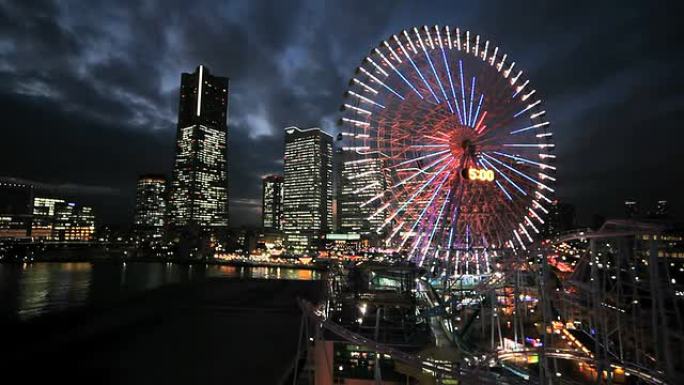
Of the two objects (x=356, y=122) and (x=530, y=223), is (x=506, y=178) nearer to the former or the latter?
(x=530, y=223)

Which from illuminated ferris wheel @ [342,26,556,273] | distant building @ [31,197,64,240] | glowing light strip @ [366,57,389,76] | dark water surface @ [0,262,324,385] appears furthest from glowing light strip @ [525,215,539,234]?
distant building @ [31,197,64,240]

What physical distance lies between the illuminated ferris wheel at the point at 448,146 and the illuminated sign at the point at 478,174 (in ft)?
3.51

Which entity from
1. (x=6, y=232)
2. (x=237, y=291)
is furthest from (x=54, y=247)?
(x=237, y=291)

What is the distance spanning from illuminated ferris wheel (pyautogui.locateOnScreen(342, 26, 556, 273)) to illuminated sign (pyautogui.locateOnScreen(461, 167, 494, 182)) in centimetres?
107

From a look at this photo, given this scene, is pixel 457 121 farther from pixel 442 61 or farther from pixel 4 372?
pixel 4 372

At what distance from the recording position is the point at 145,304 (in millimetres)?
61000

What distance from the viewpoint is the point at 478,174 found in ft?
95.1

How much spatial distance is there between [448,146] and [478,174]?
354 centimetres

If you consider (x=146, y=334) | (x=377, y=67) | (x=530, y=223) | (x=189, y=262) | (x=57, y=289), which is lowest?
(x=146, y=334)

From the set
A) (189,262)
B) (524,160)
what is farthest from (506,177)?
(189,262)

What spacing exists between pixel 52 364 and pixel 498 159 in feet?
135

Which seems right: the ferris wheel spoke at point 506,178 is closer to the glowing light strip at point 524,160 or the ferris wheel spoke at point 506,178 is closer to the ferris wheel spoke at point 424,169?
the glowing light strip at point 524,160

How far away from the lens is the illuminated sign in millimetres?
28906

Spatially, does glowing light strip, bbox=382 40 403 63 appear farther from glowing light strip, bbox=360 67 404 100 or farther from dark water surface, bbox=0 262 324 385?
dark water surface, bbox=0 262 324 385
